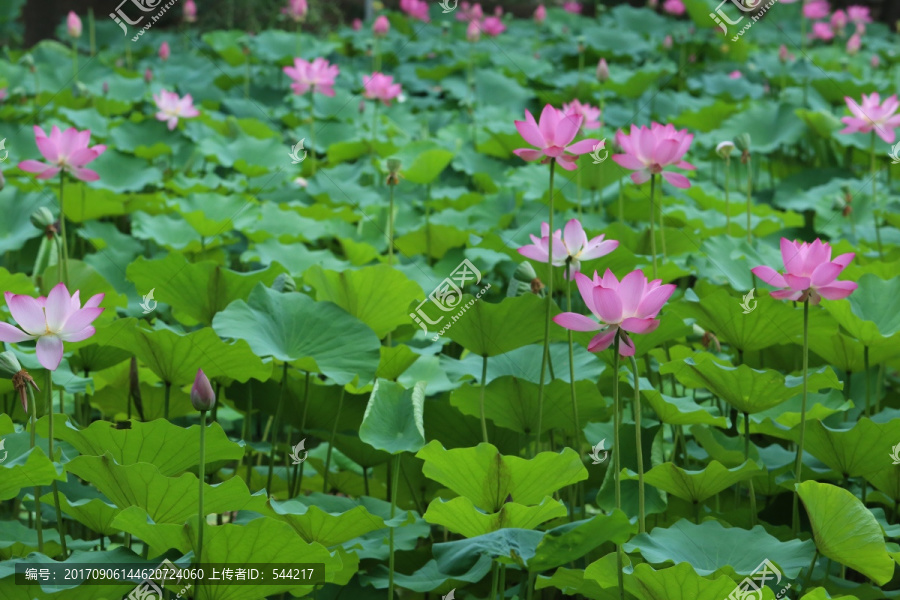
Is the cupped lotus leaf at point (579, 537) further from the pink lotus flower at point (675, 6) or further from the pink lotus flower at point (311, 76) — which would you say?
the pink lotus flower at point (675, 6)

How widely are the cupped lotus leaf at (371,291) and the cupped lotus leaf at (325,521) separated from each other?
41cm

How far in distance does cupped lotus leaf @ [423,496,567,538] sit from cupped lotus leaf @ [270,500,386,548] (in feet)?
0.28

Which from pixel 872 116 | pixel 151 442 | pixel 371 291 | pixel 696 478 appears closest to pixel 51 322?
pixel 151 442

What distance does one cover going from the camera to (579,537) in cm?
96

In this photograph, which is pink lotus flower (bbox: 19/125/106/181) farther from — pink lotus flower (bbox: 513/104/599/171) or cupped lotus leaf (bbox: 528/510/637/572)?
cupped lotus leaf (bbox: 528/510/637/572)

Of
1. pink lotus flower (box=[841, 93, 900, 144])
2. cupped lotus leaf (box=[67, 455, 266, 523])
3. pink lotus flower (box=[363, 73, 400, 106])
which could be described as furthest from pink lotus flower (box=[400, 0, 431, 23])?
cupped lotus leaf (box=[67, 455, 266, 523])

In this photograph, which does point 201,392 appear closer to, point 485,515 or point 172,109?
point 485,515

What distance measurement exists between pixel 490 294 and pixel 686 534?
2.74 feet

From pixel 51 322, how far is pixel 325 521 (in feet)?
1.28

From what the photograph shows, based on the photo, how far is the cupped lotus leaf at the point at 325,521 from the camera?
40.0 inches

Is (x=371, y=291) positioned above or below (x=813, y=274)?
below

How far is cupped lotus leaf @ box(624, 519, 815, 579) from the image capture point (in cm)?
100

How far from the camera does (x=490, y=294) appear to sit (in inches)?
71.2

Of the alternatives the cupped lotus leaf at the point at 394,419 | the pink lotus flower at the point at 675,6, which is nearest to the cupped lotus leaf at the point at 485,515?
the cupped lotus leaf at the point at 394,419
